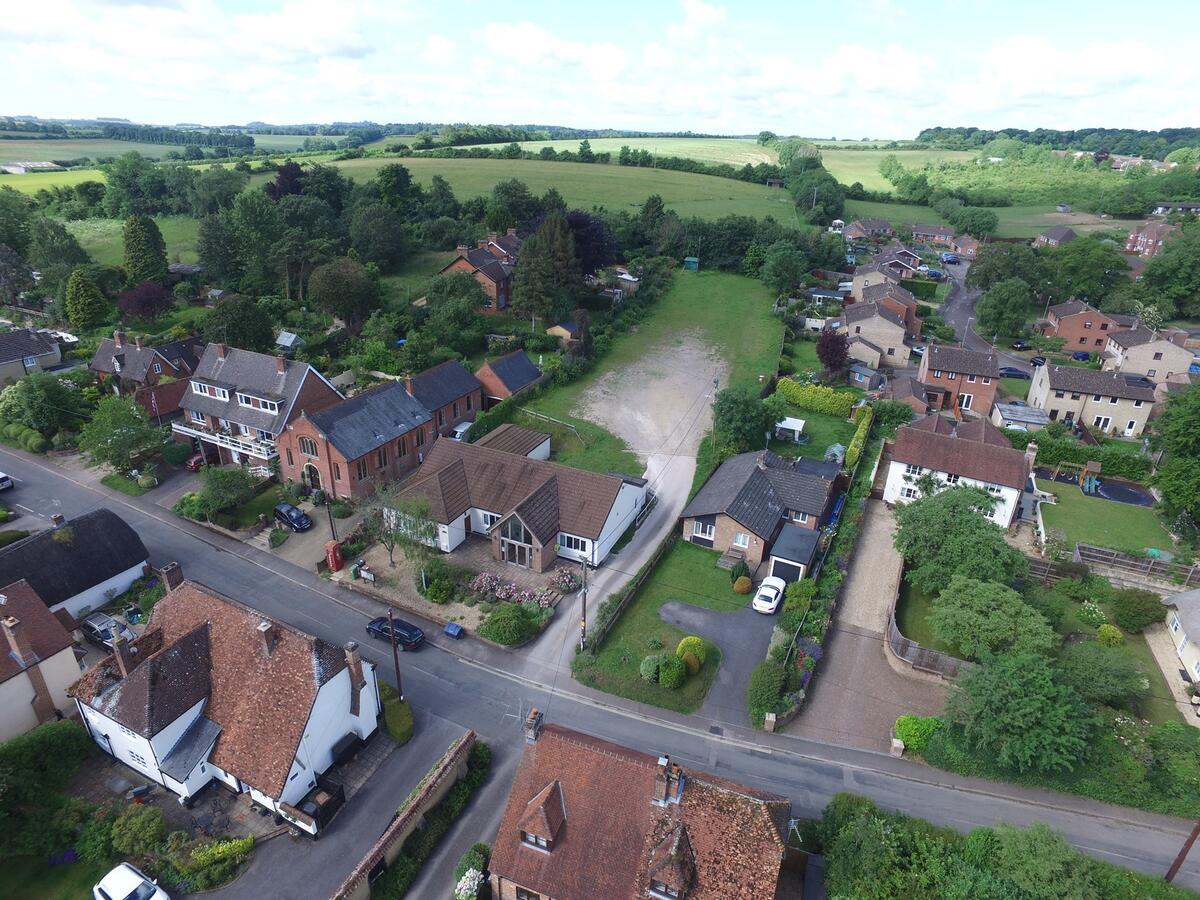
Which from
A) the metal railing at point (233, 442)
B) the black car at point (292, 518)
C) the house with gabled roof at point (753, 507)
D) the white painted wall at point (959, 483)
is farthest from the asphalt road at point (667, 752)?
the white painted wall at point (959, 483)

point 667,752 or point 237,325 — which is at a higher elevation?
point 237,325

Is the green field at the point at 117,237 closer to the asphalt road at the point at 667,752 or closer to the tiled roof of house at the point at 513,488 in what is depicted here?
the tiled roof of house at the point at 513,488

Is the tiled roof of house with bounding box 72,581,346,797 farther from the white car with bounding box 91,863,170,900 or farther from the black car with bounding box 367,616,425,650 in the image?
the black car with bounding box 367,616,425,650

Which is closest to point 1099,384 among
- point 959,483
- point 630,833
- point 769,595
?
point 959,483

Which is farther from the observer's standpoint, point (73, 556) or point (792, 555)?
point (792, 555)

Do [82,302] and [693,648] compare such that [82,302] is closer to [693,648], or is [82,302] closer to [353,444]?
[353,444]

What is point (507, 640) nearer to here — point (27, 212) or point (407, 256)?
point (407, 256)
